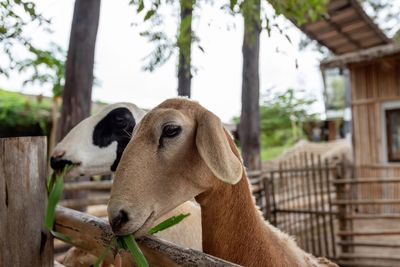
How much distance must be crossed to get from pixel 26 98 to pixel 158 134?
13.1 metres

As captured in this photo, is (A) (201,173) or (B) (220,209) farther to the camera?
(B) (220,209)

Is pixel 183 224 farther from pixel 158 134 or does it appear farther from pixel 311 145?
pixel 311 145

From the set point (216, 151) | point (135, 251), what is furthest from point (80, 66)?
point (135, 251)

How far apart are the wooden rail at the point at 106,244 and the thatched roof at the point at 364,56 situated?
7.88 metres

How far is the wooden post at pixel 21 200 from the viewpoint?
1757 mm

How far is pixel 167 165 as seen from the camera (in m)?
1.53

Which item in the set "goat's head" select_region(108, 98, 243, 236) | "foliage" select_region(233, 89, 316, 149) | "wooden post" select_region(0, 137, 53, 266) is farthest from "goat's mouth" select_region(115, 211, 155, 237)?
"foliage" select_region(233, 89, 316, 149)

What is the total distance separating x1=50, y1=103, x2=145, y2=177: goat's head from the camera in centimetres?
246

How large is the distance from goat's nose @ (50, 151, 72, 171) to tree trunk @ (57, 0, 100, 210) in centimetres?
277

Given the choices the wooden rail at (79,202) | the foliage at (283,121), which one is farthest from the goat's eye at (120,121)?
the foliage at (283,121)

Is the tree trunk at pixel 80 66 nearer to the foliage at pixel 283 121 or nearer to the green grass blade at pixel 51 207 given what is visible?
the green grass blade at pixel 51 207

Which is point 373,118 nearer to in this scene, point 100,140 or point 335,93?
point 100,140

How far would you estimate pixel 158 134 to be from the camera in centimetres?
153

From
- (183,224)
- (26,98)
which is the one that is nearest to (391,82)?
(183,224)
